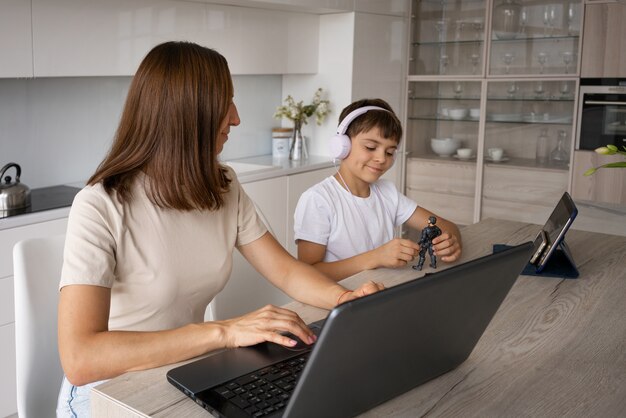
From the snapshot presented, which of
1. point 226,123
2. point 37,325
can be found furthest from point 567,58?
point 37,325

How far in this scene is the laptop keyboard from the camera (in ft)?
3.13

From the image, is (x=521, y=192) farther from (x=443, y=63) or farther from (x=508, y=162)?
(x=443, y=63)

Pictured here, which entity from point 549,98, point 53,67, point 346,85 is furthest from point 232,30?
point 549,98

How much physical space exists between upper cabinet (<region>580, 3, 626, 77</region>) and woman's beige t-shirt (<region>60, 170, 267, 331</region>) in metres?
3.03

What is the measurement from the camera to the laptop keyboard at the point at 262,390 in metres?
0.96

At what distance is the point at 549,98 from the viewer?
4.20 m

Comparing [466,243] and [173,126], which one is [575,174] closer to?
[466,243]

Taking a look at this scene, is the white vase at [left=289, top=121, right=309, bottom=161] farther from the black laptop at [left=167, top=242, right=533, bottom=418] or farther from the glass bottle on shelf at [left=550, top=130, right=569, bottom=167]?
the black laptop at [left=167, top=242, right=533, bottom=418]

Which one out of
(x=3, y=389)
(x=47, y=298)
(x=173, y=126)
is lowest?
(x=3, y=389)

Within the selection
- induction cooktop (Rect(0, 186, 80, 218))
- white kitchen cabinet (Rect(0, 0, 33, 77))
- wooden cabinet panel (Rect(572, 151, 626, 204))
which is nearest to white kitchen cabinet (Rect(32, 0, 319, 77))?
white kitchen cabinet (Rect(0, 0, 33, 77))

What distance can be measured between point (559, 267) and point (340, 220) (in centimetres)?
66

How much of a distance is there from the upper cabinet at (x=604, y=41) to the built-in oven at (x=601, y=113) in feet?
0.18

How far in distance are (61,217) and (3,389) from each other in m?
0.64

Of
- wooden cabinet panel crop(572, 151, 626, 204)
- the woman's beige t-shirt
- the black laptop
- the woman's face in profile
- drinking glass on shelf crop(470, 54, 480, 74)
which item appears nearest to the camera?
the black laptop
